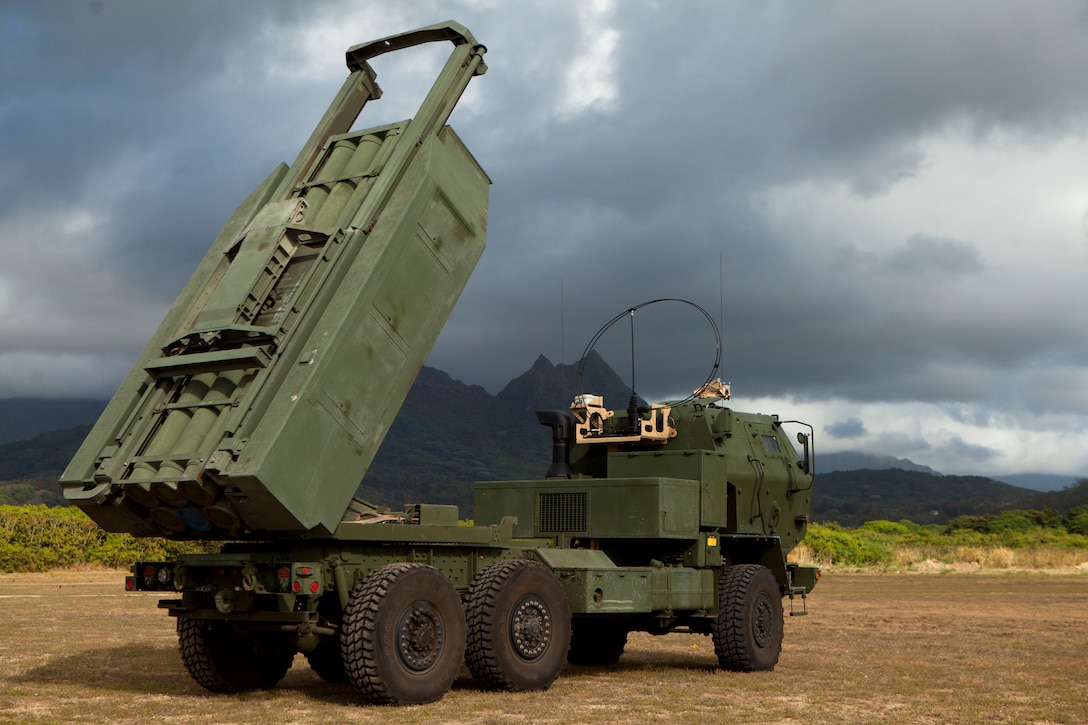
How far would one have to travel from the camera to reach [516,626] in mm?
11148

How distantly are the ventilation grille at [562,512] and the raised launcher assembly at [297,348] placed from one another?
370cm

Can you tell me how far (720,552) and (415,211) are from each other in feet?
21.4

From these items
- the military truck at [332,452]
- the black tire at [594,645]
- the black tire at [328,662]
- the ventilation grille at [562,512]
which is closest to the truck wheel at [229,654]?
the military truck at [332,452]

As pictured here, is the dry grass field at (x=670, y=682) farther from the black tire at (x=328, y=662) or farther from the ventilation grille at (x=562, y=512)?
the ventilation grille at (x=562, y=512)

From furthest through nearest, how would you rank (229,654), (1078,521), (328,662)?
(1078,521) → (328,662) → (229,654)

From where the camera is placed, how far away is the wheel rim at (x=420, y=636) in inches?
398

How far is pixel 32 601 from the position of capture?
23938 millimetres

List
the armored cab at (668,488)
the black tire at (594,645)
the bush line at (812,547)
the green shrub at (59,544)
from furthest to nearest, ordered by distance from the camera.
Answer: the bush line at (812,547), the green shrub at (59,544), the black tire at (594,645), the armored cab at (668,488)

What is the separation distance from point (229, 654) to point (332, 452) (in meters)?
2.88

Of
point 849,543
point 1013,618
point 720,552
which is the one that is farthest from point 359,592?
point 849,543

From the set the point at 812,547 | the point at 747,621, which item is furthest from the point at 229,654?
the point at 812,547

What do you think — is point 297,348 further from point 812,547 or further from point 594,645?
point 812,547

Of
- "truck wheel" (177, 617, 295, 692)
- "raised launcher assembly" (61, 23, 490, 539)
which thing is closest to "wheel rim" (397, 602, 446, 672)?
"raised launcher assembly" (61, 23, 490, 539)

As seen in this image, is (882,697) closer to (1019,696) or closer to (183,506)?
(1019,696)
